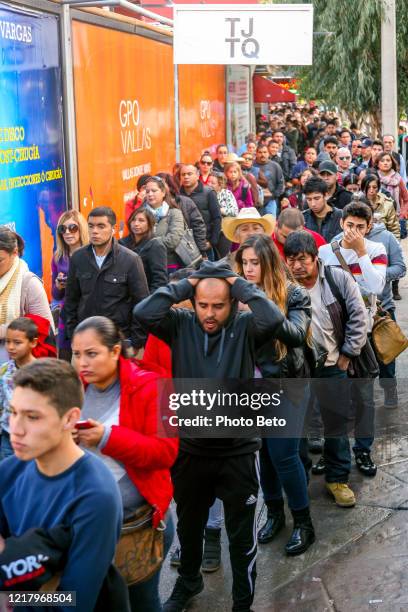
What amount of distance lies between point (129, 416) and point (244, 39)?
8.55m

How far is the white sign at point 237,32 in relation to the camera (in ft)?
37.6

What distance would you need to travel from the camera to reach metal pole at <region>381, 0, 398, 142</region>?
20.5 metres

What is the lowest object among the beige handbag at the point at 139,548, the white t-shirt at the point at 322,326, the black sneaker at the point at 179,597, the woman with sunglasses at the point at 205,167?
the black sneaker at the point at 179,597

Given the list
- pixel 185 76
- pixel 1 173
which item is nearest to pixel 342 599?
pixel 1 173

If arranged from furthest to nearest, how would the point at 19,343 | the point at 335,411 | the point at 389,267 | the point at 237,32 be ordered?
the point at 237,32 → the point at 389,267 → the point at 335,411 → the point at 19,343

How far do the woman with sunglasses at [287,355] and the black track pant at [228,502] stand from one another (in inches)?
24.3

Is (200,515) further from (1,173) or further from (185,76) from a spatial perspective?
(185,76)

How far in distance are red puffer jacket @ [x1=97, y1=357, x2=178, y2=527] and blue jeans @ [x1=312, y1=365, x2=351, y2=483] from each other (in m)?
2.24

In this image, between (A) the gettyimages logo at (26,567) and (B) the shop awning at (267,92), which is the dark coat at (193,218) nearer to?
(A) the gettyimages logo at (26,567)

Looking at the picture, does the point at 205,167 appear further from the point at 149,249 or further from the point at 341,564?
the point at 341,564

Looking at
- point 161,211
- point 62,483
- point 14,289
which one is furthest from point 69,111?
point 62,483

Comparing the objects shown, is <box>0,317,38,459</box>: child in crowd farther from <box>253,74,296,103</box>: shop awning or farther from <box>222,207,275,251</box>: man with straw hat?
<box>253,74,296,103</box>: shop awning

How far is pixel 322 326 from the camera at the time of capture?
5910mm

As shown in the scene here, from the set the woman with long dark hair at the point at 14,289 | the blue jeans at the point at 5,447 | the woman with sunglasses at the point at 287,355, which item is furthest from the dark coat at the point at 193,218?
the blue jeans at the point at 5,447
